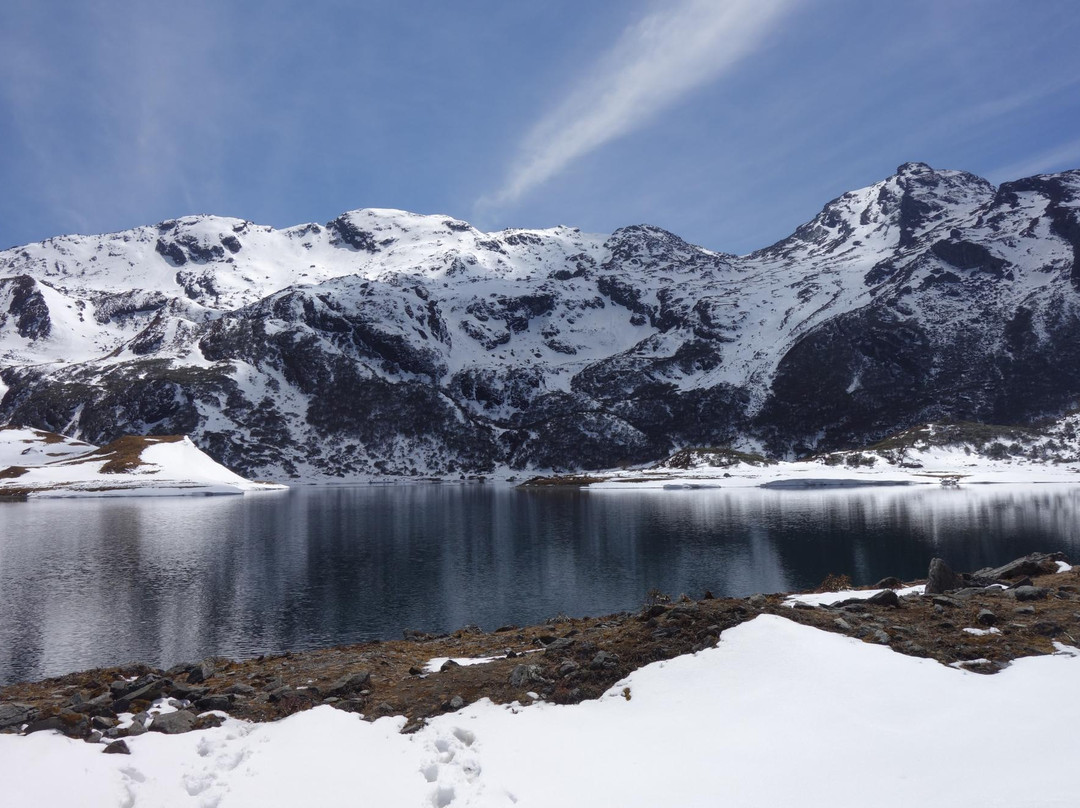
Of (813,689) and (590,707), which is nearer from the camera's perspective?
(813,689)

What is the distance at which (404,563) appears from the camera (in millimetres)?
54188

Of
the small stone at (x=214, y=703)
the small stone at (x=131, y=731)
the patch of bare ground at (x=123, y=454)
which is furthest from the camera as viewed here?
the patch of bare ground at (x=123, y=454)

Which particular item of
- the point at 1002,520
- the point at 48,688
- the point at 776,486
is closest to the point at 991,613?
the point at 48,688

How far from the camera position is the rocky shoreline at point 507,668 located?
14.6 meters

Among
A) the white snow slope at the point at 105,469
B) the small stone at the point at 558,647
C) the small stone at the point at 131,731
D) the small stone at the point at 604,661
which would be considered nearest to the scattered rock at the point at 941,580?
the small stone at the point at 558,647

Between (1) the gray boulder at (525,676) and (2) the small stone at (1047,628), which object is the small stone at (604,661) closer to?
(1) the gray boulder at (525,676)

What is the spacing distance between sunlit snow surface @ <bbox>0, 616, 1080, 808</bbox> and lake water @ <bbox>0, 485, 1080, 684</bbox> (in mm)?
18761

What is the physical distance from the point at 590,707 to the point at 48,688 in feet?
61.6

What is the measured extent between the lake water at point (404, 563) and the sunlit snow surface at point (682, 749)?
61.6 feet

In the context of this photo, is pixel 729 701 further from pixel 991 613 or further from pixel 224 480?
pixel 224 480

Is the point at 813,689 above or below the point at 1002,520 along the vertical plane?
above

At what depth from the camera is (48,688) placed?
67.9 ft

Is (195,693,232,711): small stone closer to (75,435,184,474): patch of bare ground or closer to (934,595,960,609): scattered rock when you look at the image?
(934,595,960,609): scattered rock

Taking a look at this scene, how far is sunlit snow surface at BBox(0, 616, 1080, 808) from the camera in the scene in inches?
385
